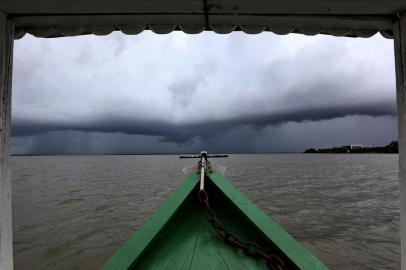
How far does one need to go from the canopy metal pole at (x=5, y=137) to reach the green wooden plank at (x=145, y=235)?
0.73 meters

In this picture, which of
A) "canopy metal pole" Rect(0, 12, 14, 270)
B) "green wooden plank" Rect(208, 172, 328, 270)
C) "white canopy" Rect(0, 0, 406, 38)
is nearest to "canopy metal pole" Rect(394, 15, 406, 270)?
"white canopy" Rect(0, 0, 406, 38)

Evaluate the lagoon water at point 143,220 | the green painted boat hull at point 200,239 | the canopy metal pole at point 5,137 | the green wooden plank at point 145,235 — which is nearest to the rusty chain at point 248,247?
the green painted boat hull at point 200,239

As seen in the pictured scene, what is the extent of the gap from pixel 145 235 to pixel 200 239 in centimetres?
51

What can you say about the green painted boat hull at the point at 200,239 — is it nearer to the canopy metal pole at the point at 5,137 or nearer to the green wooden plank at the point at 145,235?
the green wooden plank at the point at 145,235

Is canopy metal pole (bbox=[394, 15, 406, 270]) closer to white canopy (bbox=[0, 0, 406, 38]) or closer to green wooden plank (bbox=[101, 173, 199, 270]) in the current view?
white canopy (bbox=[0, 0, 406, 38])

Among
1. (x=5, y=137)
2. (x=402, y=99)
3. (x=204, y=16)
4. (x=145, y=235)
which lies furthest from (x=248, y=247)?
(x=5, y=137)

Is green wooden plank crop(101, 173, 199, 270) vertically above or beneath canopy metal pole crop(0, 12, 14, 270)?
beneath

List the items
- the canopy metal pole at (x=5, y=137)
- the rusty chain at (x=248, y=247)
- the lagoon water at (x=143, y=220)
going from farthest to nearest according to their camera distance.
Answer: the lagoon water at (x=143, y=220) → the rusty chain at (x=248, y=247) → the canopy metal pole at (x=5, y=137)

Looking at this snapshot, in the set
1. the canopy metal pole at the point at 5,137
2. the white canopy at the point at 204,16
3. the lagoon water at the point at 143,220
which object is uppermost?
the white canopy at the point at 204,16

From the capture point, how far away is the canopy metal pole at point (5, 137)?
6.46 feet

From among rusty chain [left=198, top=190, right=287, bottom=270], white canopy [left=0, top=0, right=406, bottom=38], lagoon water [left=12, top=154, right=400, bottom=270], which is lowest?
lagoon water [left=12, top=154, right=400, bottom=270]

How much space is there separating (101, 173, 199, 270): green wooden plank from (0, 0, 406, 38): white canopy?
1.62m

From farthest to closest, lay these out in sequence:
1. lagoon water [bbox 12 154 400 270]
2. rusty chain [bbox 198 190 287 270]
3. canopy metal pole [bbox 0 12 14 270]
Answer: lagoon water [bbox 12 154 400 270] < rusty chain [bbox 198 190 287 270] < canopy metal pole [bbox 0 12 14 270]

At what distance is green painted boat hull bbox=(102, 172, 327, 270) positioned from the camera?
7.20 feet
